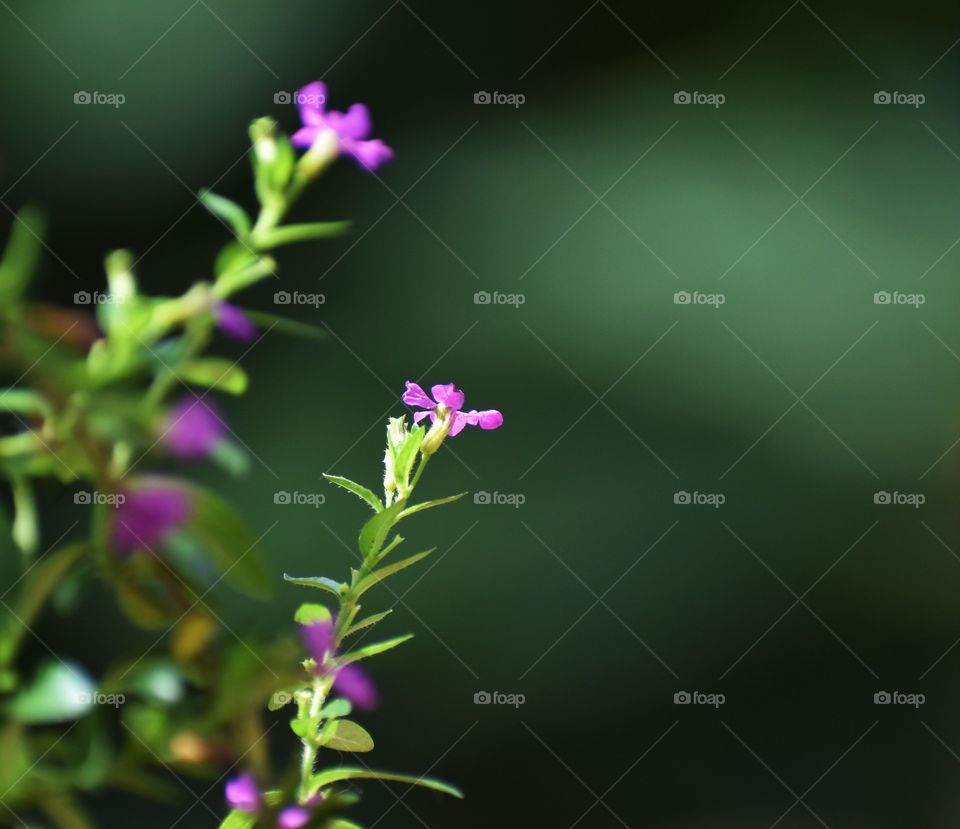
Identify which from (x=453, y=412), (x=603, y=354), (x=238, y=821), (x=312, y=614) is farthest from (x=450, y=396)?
A: (x=603, y=354)

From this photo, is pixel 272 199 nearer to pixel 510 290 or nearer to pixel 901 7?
pixel 510 290

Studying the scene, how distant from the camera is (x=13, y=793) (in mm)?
351

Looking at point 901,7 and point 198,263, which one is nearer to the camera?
point 198,263

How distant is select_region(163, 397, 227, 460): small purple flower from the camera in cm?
35

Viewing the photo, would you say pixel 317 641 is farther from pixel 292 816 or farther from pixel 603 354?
pixel 603 354

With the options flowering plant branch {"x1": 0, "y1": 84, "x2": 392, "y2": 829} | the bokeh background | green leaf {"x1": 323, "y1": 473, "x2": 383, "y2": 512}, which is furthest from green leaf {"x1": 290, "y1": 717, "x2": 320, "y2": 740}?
the bokeh background

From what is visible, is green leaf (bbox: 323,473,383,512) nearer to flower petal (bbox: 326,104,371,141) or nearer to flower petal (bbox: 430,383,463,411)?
flower petal (bbox: 430,383,463,411)

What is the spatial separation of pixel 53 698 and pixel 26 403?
0.31ft

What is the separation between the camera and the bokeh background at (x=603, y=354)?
2.28m

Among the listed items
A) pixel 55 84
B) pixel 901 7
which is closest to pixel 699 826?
pixel 901 7

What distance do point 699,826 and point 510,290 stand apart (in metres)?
1.11

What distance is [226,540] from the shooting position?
1.17 ft

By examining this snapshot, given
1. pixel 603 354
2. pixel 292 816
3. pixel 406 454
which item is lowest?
pixel 292 816

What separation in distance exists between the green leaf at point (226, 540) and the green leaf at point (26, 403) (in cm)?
5
